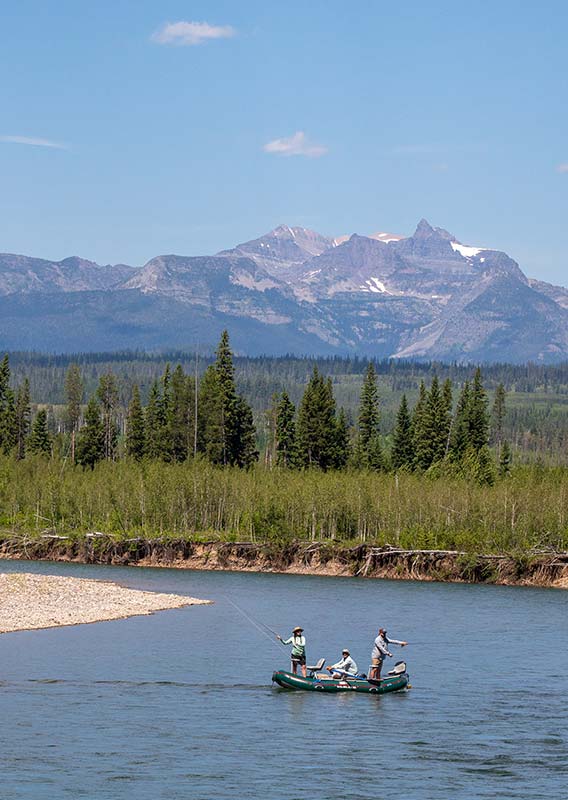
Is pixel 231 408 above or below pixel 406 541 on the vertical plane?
above

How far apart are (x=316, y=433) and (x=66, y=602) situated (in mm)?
85005

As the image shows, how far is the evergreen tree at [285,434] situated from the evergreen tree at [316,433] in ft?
15.6

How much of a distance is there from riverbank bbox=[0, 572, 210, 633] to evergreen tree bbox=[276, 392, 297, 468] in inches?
3092

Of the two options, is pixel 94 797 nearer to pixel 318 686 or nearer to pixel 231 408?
pixel 318 686

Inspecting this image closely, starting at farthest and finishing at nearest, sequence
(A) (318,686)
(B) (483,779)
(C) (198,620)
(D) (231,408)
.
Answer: (D) (231,408) < (C) (198,620) < (A) (318,686) < (B) (483,779)

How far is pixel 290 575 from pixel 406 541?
1053cm

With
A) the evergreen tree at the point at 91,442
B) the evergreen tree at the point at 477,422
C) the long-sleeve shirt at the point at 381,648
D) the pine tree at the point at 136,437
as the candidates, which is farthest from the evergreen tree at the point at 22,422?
the long-sleeve shirt at the point at 381,648

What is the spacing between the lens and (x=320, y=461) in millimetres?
160375

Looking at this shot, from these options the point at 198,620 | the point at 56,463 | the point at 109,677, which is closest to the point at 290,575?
the point at 198,620

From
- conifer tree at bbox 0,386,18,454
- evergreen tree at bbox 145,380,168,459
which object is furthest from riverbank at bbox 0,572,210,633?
conifer tree at bbox 0,386,18,454

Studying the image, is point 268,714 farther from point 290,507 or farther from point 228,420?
point 228,420

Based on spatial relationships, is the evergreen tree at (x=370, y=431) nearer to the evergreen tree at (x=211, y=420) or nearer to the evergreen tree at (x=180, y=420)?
the evergreen tree at (x=211, y=420)

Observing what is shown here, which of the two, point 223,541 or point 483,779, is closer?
point 483,779

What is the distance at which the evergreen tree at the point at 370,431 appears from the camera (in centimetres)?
16550
